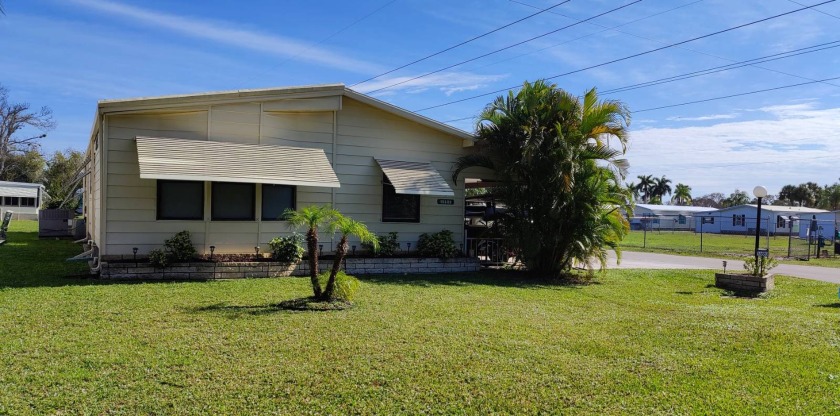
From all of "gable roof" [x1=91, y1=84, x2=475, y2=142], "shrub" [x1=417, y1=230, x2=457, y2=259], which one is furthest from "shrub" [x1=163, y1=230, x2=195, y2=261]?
"shrub" [x1=417, y1=230, x2=457, y2=259]

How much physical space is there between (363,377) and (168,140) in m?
6.99

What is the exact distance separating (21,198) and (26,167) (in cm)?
1700

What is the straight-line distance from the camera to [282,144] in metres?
10.8

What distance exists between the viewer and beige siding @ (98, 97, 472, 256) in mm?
9367

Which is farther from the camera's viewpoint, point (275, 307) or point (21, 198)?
point (21, 198)

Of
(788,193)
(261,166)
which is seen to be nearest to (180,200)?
(261,166)

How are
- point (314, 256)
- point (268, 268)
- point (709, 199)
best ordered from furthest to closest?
point (709, 199) → point (268, 268) → point (314, 256)

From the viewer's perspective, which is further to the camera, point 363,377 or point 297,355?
point 297,355

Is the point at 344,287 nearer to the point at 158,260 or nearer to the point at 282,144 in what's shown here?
the point at 158,260

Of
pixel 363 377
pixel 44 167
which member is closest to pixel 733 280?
pixel 363 377

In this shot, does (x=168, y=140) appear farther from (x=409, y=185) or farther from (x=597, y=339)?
(x=597, y=339)

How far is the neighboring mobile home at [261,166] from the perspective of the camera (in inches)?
365

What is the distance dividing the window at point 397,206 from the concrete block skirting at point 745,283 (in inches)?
261

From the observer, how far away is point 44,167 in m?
51.4
